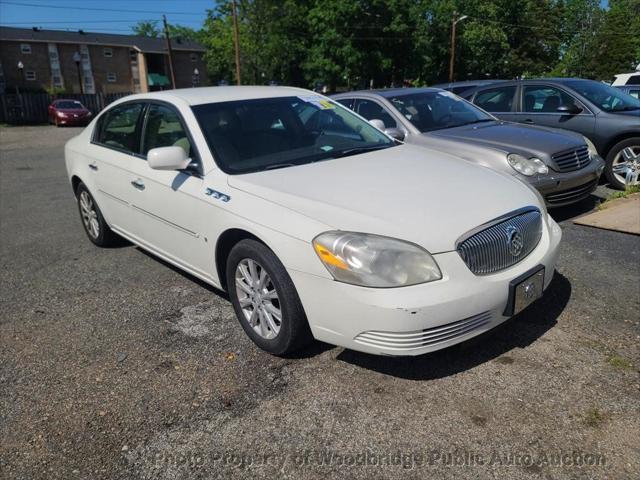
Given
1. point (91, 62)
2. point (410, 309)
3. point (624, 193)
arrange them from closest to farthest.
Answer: point (410, 309) → point (624, 193) → point (91, 62)

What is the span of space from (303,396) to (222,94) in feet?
8.23

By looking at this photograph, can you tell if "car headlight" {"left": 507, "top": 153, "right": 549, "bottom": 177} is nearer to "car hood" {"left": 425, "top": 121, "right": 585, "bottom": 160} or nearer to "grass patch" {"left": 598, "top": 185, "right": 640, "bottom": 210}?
"car hood" {"left": 425, "top": 121, "right": 585, "bottom": 160}

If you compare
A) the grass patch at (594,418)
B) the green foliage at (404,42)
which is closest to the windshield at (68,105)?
the green foliage at (404,42)

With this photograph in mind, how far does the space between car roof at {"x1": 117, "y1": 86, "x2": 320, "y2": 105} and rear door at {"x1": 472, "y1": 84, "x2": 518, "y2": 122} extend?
4.62m

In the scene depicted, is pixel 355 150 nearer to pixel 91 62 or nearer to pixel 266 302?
pixel 266 302

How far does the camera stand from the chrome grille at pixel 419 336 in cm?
266

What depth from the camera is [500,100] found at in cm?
834

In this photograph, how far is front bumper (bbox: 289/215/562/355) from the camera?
2621 millimetres

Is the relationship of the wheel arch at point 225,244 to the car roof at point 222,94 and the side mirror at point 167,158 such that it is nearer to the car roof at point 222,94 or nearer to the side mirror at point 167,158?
the side mirror at point 167,158

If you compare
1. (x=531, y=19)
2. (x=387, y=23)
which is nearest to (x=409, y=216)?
(x=387, y=23)

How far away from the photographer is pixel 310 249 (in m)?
2.80

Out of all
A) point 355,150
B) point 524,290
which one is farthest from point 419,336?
point 355,150

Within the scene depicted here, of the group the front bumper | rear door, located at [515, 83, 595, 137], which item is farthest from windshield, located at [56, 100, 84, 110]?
the front bumper

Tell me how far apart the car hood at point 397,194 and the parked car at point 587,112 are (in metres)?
4.48
